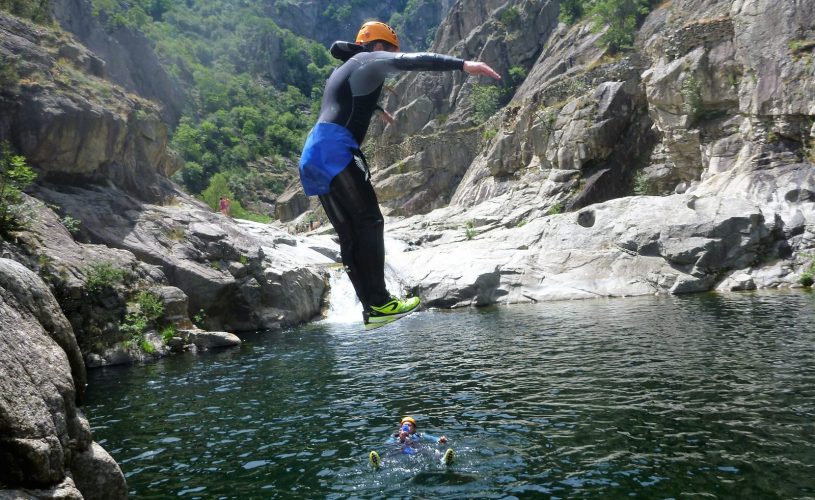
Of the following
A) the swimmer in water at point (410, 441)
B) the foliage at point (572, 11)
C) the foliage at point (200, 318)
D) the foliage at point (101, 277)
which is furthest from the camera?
the foliage at point (572, 11)

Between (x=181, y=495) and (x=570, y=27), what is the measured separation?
71115 millimetres

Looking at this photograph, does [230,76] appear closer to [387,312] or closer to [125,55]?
[125,55]

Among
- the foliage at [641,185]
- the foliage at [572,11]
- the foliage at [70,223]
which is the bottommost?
the foliage at [70,223]

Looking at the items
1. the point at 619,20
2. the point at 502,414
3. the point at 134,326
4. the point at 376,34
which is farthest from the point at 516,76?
the point at 376,34

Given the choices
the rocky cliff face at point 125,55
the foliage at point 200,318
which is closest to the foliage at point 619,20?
the foliage at point 200,318

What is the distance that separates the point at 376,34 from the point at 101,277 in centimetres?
2005

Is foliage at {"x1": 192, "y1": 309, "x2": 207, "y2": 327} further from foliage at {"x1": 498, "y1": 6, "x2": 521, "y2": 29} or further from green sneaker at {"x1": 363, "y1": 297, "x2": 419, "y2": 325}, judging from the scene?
foliage at {"x1": 498, "y1": 6, "x2": 521, "y2": 29}

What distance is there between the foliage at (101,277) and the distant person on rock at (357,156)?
63.9 ft

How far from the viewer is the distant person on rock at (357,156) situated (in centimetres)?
471

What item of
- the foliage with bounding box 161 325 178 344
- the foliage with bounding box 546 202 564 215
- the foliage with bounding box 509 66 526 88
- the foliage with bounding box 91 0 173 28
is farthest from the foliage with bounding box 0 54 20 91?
the foliage with bounding box 91 0 173 28

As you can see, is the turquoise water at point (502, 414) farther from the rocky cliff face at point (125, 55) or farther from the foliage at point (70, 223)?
the rocky cliff face at point (125, 55)

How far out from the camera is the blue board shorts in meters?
4.73

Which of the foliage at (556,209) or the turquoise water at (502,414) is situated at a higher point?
the foliage at (556,209)

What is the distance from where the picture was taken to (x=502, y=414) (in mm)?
10500
